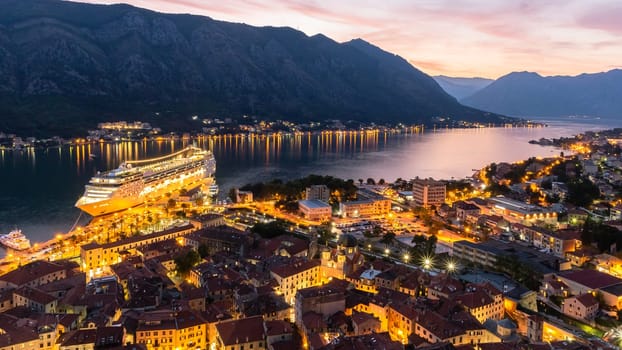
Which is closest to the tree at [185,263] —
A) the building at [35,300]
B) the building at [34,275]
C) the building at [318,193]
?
the building at [34,275]

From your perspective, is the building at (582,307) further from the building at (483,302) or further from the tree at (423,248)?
the tree at (423,248)

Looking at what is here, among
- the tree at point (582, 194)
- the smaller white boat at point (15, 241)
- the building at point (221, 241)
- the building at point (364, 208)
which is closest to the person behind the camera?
the building at point (221, 241)

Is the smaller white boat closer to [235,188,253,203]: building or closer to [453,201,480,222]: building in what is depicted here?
[235,188,253,203]: building

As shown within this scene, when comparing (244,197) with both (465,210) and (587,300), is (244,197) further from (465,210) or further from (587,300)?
(587,300)

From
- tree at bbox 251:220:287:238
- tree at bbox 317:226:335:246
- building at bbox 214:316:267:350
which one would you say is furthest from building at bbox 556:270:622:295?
tree at bbox 251:220:287:238

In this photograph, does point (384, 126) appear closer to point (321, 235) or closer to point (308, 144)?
point (308, 144)

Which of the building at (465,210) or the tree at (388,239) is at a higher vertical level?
the building at (465,210)

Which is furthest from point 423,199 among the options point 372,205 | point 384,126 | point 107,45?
point 107,45

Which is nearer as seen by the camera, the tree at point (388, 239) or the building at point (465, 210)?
the tree at point (388, 239)
